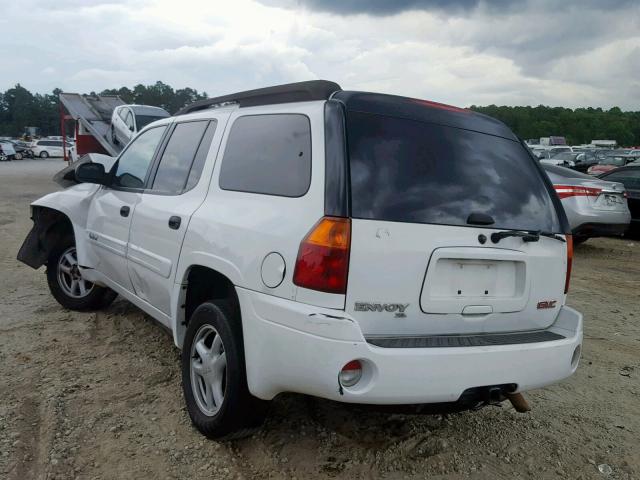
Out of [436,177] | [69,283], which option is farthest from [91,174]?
[436,177]

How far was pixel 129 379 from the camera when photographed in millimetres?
3943

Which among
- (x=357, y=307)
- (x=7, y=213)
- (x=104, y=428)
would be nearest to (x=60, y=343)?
(x=104, y=428)

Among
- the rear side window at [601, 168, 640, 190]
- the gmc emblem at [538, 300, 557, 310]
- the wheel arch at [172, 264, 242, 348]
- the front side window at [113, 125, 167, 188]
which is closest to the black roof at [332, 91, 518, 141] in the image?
the gmc emblem at [538, 300, 557, 310]

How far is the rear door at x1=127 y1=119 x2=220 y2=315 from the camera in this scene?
344 cm

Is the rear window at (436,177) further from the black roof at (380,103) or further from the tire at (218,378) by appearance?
the tire at (218,378)

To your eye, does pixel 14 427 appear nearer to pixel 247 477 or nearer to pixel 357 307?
pixel 247 477

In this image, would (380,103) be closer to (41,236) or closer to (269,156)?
(269,156)

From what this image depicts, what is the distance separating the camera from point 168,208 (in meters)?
3.62

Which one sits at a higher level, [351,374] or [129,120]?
[129,120]

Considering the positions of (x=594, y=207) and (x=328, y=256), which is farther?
(x=594, y=207)

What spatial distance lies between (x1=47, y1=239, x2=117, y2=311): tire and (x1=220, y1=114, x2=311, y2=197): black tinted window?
276 centimetres

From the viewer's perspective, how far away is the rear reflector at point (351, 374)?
2.44 meters

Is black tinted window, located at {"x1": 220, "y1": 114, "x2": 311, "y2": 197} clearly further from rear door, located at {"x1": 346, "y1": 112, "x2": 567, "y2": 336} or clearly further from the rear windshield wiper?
the rear windshield wiper

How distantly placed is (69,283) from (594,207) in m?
7.86
